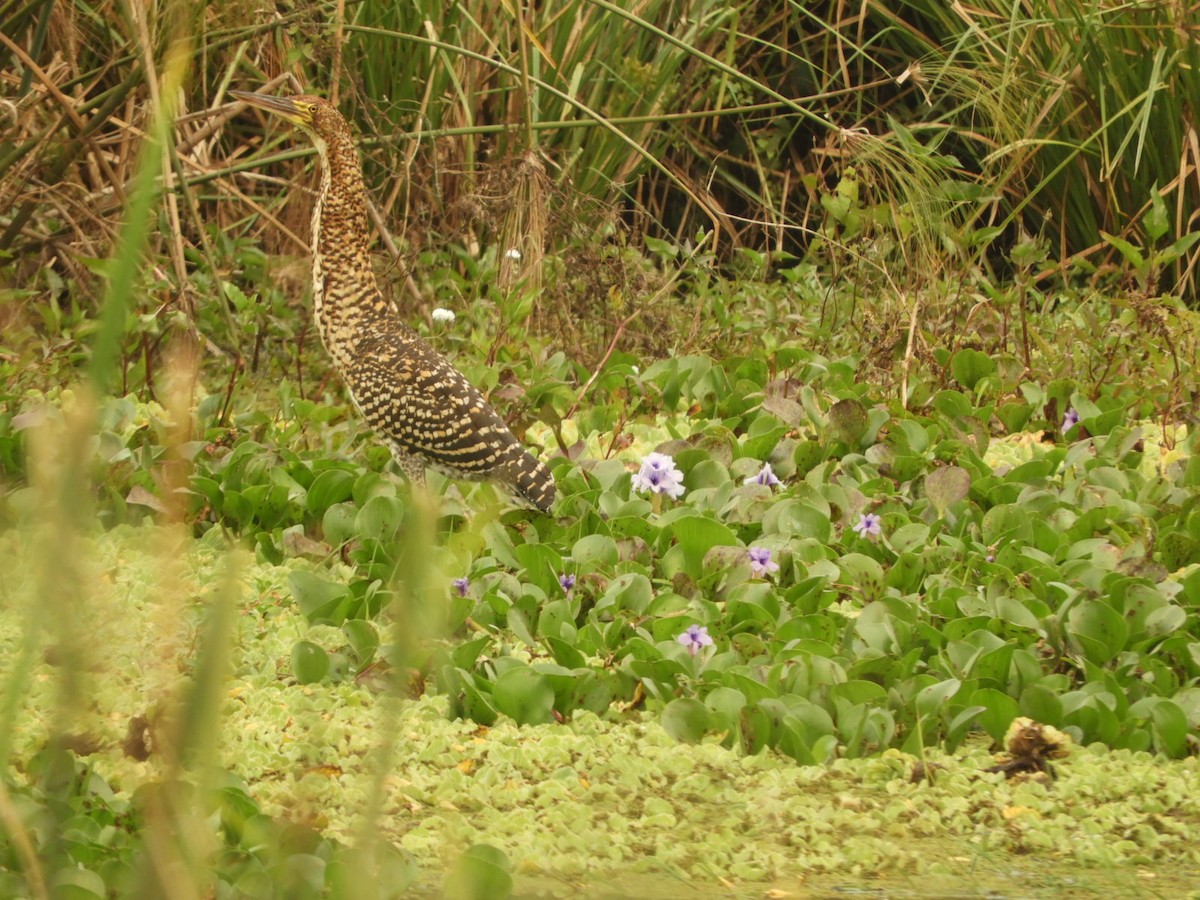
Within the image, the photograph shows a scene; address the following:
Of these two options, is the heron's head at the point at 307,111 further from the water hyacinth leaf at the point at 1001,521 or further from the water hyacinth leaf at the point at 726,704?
the water hyacinth leaf at the point at 726,704

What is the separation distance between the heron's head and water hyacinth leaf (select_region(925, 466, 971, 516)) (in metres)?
1.93

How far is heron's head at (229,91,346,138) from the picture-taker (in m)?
4.43

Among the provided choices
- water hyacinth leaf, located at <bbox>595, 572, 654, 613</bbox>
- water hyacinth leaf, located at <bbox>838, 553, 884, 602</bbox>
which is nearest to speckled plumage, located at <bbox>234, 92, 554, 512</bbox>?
water hyacinth leaf, located at <bbox>595, 572, 654, 613</bbox>

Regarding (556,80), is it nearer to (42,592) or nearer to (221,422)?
(221,422)

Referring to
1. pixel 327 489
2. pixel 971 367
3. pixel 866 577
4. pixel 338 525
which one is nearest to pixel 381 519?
pixel 338 525

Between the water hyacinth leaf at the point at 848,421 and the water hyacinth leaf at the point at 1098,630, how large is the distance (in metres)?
1.44

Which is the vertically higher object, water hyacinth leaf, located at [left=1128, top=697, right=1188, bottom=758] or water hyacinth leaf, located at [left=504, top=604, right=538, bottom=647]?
water hyacinth leaf, located at [left=1128, top=697, right=1188, bottom=758]

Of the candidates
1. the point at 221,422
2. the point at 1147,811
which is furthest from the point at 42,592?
the point at 221,422

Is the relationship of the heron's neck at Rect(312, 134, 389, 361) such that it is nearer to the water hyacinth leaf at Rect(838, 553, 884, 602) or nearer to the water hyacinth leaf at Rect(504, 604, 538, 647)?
the water hyacinth leaf at Rect(504, 604, 538, 647)

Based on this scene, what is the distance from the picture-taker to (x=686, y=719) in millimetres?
2795

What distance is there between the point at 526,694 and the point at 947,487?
1526 millimetres

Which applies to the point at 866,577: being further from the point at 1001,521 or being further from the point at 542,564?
the point at 542,564

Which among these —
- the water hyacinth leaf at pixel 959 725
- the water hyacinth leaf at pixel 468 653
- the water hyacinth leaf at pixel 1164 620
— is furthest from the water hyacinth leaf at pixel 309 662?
the water hyacinth leaf at pixel 1164 620

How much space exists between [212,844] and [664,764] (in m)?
0.91
